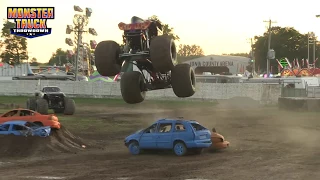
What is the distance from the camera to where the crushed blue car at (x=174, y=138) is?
1855 cm

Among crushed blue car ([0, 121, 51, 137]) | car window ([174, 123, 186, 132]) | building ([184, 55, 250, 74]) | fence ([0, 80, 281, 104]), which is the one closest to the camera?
car window ([174, 123, 186, 132])

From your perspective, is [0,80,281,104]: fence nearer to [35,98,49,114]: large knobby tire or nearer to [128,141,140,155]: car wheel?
[35,98,49,114]: large knobby tire

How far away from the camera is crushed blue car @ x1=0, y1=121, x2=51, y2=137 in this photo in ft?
66.3

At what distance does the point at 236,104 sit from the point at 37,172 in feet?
114

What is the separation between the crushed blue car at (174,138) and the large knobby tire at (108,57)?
6.64 metres

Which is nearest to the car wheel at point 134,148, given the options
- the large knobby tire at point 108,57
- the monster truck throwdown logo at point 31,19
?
the large knobby tire at point 108,57

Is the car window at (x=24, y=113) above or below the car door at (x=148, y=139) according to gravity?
above

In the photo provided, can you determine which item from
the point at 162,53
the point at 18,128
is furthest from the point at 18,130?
the point at 162,53

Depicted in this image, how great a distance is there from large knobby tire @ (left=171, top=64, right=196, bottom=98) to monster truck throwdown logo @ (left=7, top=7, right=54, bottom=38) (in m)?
28.6

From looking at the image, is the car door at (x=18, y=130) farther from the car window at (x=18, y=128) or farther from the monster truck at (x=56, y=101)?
the monster truck at (x=56, y=101)

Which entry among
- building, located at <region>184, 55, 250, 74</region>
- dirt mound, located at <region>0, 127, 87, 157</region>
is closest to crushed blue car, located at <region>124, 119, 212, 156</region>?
dirt mound, located at <region>0, 127, 87, 157</region>

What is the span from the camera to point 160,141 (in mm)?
19125

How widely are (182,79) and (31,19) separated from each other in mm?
30778

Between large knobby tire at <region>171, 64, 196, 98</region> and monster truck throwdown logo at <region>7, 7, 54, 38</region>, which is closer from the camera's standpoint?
large knobby tire at <region>171, 64, 196, 98</region>
